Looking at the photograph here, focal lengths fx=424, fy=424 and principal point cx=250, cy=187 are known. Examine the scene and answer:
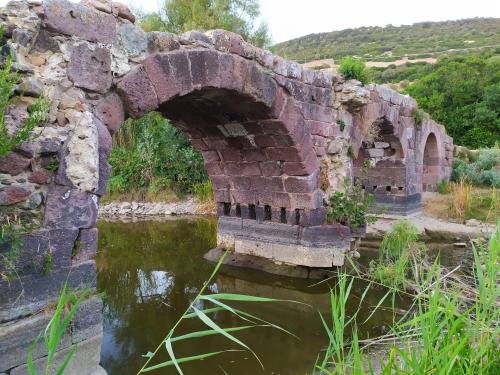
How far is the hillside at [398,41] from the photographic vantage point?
35219 millimetres

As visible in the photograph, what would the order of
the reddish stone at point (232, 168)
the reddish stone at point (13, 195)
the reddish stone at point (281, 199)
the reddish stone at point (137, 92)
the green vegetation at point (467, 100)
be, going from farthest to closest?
1. the green vegetation at point (467, 100)
2. the reddish stone at point (232, 168)
3. the reddish stone at point (281, 199)
4. the reddish stone at point (137, 92)
5. the reddish stone at point (13, 195)

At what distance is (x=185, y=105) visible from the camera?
17.9 feet

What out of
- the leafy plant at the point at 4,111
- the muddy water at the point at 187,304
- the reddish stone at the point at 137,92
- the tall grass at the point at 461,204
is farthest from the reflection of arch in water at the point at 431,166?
the leafy plant at the point at 4,111

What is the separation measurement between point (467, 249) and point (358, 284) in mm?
2842

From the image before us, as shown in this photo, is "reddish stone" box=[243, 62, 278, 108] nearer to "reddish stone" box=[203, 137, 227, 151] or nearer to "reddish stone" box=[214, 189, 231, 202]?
"reddish stone" box=[203, 137, 227, 151]

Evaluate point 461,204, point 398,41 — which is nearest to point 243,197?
point 461,204

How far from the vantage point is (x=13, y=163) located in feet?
9.61

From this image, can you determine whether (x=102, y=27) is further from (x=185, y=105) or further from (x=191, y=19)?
(x=191, y=19)

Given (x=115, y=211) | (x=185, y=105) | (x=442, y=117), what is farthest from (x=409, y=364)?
(x=442, y=117)

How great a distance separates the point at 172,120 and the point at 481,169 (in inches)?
410

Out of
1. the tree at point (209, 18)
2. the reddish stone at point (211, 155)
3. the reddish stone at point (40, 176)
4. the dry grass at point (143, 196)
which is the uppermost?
the tree at point (209, 18)

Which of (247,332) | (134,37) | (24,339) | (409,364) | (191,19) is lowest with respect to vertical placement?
(247,332)

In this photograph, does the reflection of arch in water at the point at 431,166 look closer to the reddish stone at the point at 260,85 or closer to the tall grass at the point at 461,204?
the tall grass at the point at 461,204

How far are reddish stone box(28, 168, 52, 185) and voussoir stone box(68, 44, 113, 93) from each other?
0.74 metres
